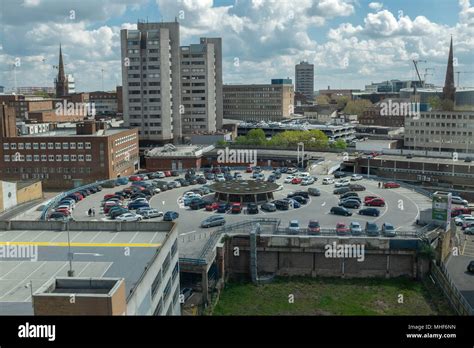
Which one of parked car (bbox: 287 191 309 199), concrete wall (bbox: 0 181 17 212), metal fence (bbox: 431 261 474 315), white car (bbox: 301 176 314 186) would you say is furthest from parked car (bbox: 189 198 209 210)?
metal fence (bbox: 431 261 474 315)

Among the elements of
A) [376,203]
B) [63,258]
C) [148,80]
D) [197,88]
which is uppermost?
[148,80]

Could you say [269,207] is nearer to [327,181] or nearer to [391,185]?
[327,181]

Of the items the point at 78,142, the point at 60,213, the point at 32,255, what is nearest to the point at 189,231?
the point at 60,213

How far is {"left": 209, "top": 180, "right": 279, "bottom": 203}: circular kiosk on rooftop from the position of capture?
17.2 m

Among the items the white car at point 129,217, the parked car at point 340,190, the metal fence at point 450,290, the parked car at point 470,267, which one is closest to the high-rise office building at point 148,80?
the parked car at point 340,190

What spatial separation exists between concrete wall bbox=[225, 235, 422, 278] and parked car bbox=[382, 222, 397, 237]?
229 mm

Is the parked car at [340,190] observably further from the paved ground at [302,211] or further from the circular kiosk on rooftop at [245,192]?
the circular kiosk on rooftop at [245,192]

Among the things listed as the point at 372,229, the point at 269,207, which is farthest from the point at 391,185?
the point at 372,229

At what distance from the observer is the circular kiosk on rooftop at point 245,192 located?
1720cm

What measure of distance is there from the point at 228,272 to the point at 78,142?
12993 millimetres

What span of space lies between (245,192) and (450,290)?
7.46 metres

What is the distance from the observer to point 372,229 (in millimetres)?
13711

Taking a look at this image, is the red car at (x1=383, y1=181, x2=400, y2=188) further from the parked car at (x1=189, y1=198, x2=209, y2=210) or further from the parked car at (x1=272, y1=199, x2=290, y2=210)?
the parked car at (x1=189, y1=198, x2=209, y2=210)
